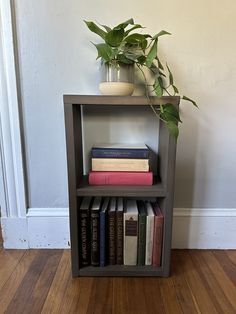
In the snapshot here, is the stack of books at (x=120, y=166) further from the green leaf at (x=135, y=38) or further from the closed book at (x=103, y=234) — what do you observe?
the green leaf at (x=135, y=38)

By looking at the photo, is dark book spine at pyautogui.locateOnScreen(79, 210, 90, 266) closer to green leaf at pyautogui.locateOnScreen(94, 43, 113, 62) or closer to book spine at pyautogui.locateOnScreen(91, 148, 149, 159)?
book spine at pyautogui.locateOnScreen(91, 148, 149, 159)

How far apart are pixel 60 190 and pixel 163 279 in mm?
667

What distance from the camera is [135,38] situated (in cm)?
90

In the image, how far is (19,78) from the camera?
1107 mm

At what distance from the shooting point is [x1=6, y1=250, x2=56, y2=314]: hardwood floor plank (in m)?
0.90

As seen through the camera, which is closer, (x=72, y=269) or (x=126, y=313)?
(x=126, y=313)

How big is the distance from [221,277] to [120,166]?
71 cm

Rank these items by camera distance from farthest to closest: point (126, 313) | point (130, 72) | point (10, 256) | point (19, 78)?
point (10, 256), point (19, 78), point (130, 72), point (126, 313)

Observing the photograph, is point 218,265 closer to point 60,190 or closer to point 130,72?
point 60,190

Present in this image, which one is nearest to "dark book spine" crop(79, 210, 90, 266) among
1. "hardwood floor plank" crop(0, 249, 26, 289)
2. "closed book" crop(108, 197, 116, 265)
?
"closed book" crop(108, 197, 116, 265)

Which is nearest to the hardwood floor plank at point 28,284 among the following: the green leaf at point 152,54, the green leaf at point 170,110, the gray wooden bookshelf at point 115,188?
the gray wooden bookshelf at point 115,188

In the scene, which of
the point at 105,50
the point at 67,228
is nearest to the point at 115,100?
the point at 105,50

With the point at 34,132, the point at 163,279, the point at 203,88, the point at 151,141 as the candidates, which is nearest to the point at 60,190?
the point at 34,132

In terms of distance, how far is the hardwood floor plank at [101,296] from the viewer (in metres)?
0.89
